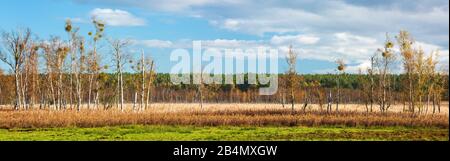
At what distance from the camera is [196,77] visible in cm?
6131

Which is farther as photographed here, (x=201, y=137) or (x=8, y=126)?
(x=8, y=126)

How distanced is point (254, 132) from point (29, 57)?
86.9ft

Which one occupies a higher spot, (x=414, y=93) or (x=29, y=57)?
(x=29, y=57)

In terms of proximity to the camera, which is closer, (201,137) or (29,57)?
(201,137)

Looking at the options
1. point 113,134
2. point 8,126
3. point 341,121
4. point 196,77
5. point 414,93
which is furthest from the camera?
point 196,77

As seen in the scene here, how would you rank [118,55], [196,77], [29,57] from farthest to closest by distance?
[196,77] → [29,57] → [118,55]

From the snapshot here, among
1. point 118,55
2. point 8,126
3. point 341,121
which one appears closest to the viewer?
point 8,126
